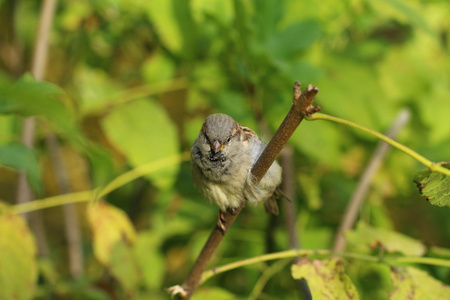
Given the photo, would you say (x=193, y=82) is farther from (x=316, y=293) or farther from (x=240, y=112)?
(x=316, y=293)

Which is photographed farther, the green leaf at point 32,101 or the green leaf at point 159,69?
the green leaf at point 159,69

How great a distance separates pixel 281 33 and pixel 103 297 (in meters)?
0.97

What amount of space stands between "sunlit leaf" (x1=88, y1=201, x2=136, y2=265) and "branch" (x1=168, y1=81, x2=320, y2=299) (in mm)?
574

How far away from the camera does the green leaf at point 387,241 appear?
126cm

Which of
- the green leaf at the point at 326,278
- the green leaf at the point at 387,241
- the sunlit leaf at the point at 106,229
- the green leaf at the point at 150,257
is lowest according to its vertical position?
the green leaf at the point at 326,278

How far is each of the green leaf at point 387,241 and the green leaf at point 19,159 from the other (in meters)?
0.78

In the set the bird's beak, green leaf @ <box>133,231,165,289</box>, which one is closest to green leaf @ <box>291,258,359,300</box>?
the bird's beak

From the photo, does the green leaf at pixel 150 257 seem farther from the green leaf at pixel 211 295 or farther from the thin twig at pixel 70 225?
the green leaf at pixel 211 295

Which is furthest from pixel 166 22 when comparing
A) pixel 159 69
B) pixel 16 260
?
pixel 16 260

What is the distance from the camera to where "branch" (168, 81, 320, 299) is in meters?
0.80

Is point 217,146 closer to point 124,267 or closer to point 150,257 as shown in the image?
point 124,267

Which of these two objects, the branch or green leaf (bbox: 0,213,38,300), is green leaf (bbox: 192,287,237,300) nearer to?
the branch

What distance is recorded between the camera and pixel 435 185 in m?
0.90

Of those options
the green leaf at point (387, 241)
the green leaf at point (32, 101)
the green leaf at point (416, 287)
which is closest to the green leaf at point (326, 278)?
the green leaf at point (416, 287)
